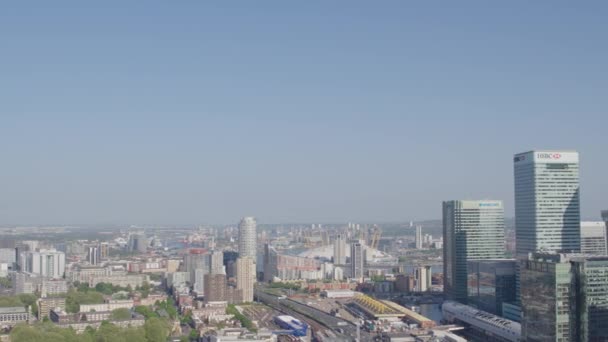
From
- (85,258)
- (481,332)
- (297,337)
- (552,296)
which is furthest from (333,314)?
(85,258)

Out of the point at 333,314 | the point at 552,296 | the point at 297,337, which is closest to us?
the point at 552,296

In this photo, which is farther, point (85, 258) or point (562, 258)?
point (85, 258)

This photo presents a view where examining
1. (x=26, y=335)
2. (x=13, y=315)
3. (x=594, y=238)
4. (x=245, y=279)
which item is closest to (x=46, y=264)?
(x=245, y=279)

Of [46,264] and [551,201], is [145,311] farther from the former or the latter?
[46,264]

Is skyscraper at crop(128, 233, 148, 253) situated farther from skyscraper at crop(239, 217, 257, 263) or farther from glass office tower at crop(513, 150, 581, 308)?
glass office tower at crop(513, 150, 581, 308)

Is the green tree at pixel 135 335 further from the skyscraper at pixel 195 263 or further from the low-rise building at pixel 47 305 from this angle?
the skyscraper at pixel 195 263

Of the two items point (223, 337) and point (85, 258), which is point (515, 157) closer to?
point (223, 337)

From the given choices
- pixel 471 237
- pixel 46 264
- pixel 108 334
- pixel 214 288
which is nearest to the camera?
pixel 108 334
